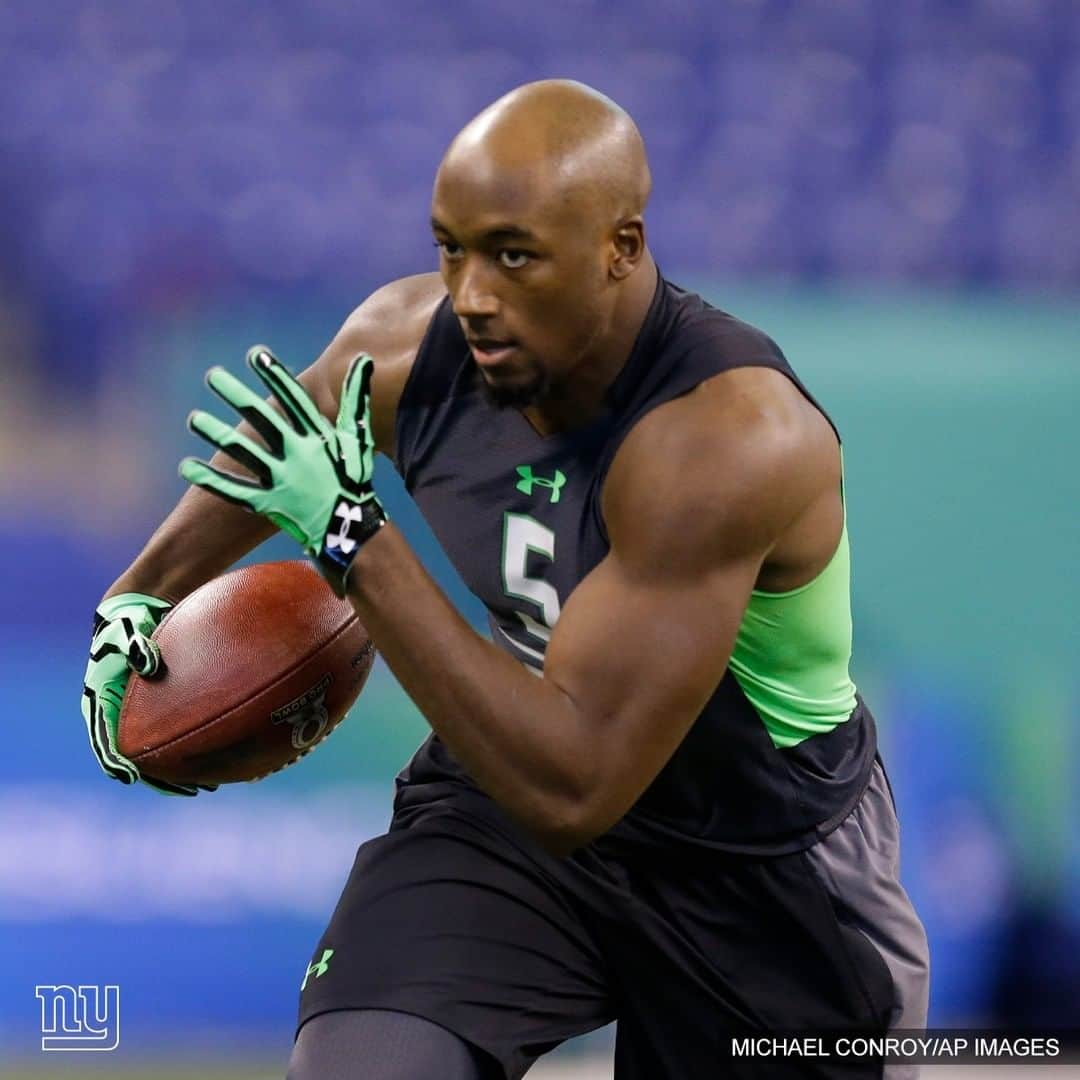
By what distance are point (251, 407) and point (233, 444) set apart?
0.04 meters

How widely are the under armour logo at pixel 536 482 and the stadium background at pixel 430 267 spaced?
1.69 meters

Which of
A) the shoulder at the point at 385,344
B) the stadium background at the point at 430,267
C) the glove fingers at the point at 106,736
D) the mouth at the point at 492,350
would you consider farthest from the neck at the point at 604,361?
the stadium background at the point at 430,267

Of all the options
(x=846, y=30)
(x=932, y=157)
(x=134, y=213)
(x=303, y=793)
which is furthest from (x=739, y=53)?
(x=303, y=793)

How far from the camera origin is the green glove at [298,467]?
169 cm

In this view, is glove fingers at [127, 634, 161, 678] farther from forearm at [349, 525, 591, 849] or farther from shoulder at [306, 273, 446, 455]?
forearm at [349, 525, 591, 849]

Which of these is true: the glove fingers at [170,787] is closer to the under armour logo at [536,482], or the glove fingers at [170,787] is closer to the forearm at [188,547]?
the forearm at [188,547]

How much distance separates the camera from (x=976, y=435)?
12.1 ft

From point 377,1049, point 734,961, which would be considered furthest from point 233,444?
point 734,961

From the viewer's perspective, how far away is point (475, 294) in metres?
1.83

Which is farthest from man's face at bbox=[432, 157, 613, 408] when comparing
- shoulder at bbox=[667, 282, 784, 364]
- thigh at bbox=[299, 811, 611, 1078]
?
thigh at bbox=[299, 811, 611, 1078]

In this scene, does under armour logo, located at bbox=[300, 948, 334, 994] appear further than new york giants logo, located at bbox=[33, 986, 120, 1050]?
No

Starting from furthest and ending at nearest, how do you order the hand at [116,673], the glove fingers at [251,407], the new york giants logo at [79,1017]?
the new york giants logo at [79,1017]
the hand at [116,673]
the glove fingers at [251,407]

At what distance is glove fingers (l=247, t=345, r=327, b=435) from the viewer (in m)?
1.70

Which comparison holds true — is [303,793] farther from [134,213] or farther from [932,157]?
[932,157]
